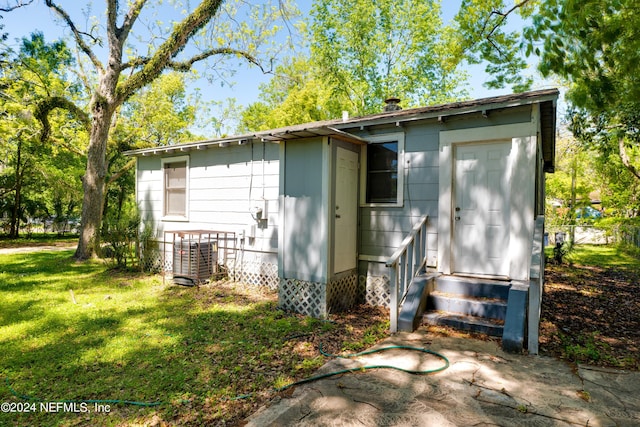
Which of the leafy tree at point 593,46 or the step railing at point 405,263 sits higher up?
the leafy tree at point 593,46

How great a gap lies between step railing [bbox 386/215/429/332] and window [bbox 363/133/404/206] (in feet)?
2.17

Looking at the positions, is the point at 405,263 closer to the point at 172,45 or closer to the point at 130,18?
the point at 172,45

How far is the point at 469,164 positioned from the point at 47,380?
5525 mm

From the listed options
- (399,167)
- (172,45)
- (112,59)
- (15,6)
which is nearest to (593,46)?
(399,167)

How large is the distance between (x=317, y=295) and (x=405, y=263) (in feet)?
4.50

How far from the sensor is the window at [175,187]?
8.52 meters

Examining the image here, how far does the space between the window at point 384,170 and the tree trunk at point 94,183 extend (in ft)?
26.3

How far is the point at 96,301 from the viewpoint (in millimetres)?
5938

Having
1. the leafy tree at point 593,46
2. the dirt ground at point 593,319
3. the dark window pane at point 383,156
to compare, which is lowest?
the dirt ground at point 593,319

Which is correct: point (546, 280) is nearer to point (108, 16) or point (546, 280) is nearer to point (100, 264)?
point (100, 264)

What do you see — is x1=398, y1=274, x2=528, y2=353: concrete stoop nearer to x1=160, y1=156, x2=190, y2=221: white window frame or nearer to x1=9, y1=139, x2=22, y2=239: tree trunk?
x1=160, y1=156, x2=190, y2=221: white window frame

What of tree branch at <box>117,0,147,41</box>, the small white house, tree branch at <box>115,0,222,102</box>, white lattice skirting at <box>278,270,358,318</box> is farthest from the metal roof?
tree branch at <box>117,0,147,41</box>

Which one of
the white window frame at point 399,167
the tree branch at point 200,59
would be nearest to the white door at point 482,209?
the white window frame at point 399,167

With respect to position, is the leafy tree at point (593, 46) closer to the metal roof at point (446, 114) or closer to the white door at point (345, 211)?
the metal roof at point (446, 114)
